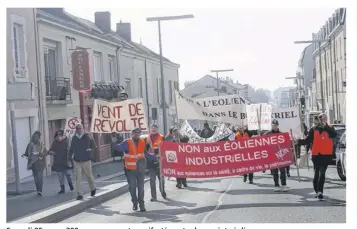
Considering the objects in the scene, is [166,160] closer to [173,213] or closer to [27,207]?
[173,213]

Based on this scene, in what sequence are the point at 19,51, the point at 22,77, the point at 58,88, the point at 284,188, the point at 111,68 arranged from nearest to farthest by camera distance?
the point at 284,188
the point at 22,77
the point at 19,51
the point at 58,88
the point at 111,68

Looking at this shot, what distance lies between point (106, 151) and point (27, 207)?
14.3 feet

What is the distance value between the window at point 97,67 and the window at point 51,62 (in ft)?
2.73

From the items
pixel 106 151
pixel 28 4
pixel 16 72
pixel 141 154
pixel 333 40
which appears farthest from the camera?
pixel 106 151

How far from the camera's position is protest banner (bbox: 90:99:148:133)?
8.88 m

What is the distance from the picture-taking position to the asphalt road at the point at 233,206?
7328mm

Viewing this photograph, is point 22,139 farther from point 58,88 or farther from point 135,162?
point 135,162

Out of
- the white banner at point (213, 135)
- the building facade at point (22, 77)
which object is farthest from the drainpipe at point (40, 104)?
the white banner at point (213, 135)

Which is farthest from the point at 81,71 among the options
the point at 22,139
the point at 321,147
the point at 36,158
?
the point at 321,147

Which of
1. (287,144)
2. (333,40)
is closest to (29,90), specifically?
(287,144)

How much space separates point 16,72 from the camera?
442 inches

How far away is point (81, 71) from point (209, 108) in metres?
4.24

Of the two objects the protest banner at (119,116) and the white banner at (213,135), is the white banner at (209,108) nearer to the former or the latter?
the protest banner at (119,116)

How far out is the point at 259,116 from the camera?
1030 cm
